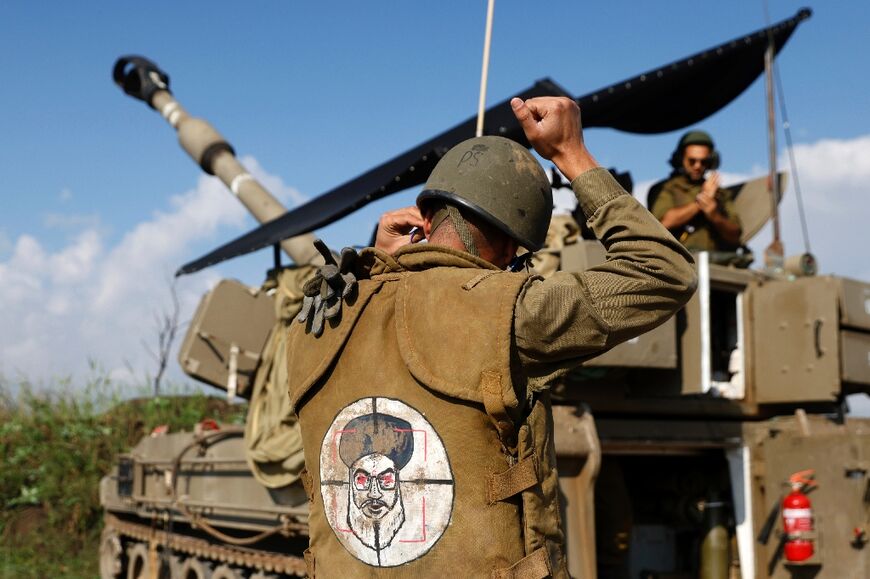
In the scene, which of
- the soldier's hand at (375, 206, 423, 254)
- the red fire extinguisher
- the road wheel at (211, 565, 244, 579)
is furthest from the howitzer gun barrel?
the soldier's hand at (375, 206, 423, 254)

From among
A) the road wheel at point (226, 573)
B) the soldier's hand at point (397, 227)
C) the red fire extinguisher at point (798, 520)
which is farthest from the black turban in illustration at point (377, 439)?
the road wheel at point (226, 573)

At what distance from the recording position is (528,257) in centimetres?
255

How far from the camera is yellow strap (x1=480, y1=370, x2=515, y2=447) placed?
6.86 ft

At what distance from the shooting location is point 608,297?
83.3 inches

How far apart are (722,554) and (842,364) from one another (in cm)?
125

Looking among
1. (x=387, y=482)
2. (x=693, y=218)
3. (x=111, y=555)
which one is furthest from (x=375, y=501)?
(x=111, y=555)

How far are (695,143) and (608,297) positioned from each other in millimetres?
5006

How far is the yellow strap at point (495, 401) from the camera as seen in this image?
2092mm

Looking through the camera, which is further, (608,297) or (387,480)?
(387,480)

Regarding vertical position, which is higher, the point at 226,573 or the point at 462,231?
the point at 462,231

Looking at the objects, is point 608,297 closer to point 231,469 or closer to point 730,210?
point 231,469

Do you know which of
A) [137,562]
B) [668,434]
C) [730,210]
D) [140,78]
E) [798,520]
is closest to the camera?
[798,520]

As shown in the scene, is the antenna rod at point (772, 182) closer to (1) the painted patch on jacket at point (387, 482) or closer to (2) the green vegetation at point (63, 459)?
(1) the painted patch on jacket at point (387, 482)

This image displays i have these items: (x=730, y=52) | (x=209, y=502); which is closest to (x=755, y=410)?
(x=730, y=52)
